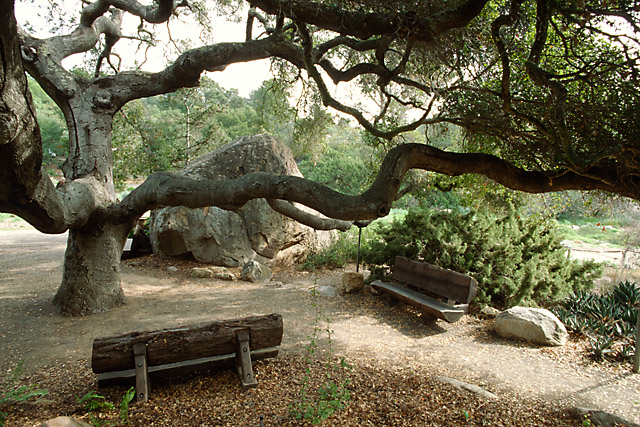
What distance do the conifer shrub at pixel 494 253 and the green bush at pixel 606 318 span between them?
1.62 ft

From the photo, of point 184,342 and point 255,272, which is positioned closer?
point 184,342

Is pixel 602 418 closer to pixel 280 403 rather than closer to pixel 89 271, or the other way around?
pixel 280 403

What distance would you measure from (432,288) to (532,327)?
5.13 feet

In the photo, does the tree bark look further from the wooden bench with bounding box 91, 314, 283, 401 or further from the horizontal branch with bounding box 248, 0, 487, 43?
the horizontal branch with bounding box 248, 0, 487, 43

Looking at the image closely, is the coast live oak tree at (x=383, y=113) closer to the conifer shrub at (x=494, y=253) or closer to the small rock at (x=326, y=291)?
the conifer shrub at (x=494, y=253)

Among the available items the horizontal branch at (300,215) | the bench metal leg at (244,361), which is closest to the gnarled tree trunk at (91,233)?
the horizontal branch at (300,215)

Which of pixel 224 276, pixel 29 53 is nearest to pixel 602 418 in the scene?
pixel 224 276

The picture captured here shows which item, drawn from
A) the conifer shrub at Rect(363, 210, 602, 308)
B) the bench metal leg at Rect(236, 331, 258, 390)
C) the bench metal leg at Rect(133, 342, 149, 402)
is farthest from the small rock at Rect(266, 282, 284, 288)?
the bench metal leg at Rect(133, 342, 149, 402)

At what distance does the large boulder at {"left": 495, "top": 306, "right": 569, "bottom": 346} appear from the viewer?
5.51 metres

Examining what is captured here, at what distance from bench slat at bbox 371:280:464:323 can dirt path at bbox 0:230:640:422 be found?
0.32 meters

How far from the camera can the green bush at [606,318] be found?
5.17m

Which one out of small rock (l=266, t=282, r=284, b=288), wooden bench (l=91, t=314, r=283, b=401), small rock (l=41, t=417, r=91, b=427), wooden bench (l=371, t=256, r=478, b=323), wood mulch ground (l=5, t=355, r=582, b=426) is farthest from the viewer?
small rock (l=266, t=282, r=284, b=288)

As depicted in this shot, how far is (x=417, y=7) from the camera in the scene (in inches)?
169

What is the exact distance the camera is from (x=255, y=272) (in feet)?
28.8
